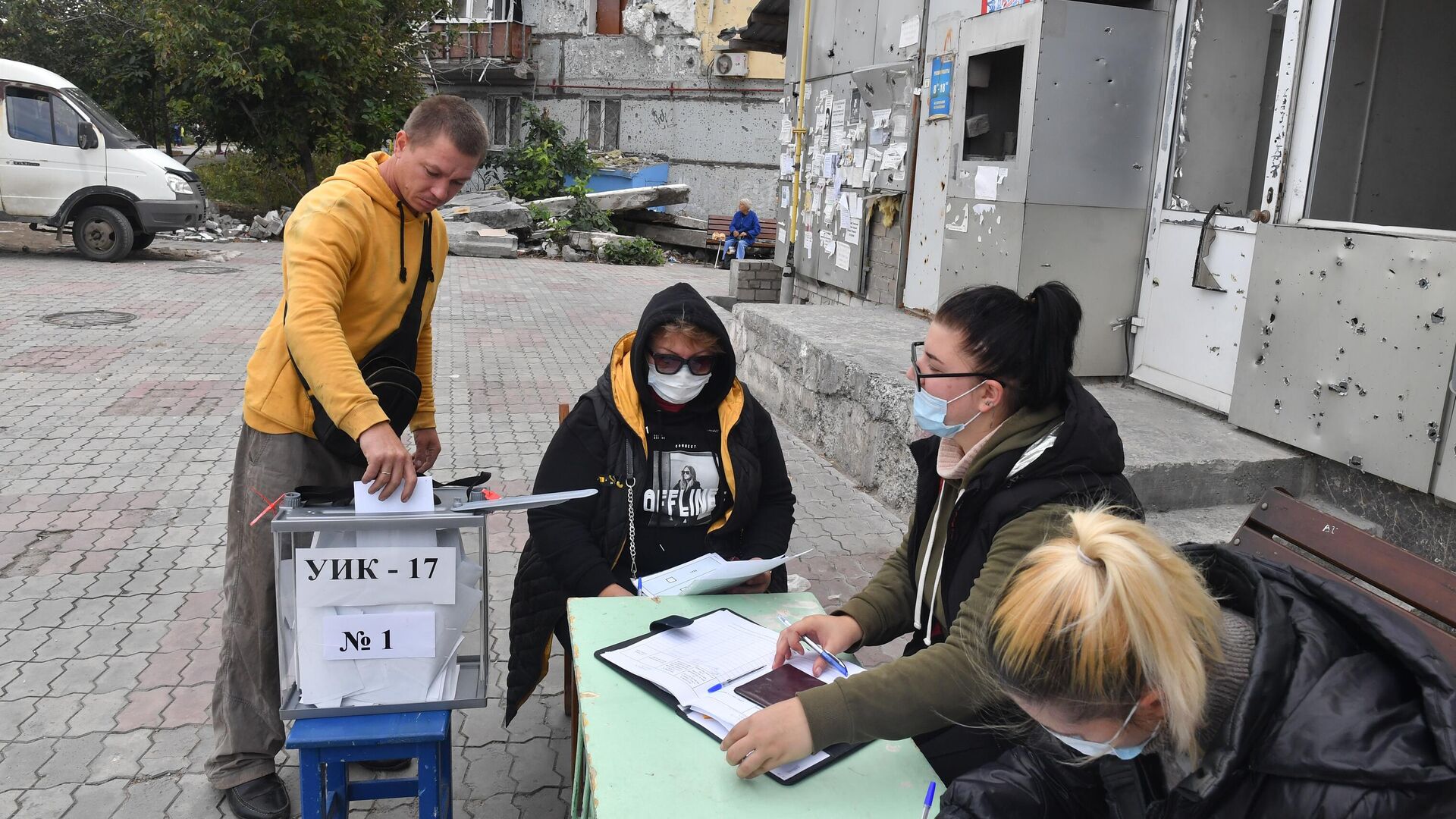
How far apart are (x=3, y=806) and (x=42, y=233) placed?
57.1 ft

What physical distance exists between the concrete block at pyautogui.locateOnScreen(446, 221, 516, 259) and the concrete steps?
1021 centimetres

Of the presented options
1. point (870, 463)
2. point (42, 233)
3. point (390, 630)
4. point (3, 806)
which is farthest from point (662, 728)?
point (42, 233)

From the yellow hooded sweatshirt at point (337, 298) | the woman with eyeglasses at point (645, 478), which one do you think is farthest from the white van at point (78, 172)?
the woman with eyeglasses at point (645, 478)

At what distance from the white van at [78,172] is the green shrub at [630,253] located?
7.15 meters

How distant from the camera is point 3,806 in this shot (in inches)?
107

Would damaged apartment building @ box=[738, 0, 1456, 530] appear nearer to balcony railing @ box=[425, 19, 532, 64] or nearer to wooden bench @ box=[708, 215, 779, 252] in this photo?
wooden bench @ box=[708, 215, 779, 252]

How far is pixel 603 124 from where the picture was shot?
2636 cm

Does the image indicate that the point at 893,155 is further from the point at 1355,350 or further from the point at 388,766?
the point at 388,766

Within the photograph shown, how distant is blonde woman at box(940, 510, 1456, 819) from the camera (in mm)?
1208

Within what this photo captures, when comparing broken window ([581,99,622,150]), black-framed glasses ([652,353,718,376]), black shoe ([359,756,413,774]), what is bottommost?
black shoe ([359,756,413,774])

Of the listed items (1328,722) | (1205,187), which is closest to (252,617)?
(1328,722)

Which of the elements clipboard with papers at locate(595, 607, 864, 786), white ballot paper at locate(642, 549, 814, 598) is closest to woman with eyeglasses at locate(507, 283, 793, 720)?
white ballot paper at locate(642, 549, 814, 598)

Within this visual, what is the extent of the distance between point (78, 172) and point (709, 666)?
46.4ft

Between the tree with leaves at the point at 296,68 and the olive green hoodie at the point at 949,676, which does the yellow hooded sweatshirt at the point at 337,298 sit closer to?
the olive green hoodie at the point at 949,676
